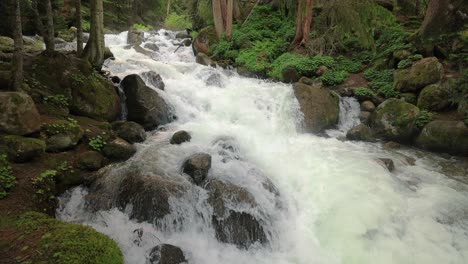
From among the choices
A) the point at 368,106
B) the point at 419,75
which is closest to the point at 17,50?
the point at 368,106

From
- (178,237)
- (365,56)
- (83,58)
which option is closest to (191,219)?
(178,237)

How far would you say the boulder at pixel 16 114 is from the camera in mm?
5832

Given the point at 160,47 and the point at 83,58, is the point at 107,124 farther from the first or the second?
the point at 160,47

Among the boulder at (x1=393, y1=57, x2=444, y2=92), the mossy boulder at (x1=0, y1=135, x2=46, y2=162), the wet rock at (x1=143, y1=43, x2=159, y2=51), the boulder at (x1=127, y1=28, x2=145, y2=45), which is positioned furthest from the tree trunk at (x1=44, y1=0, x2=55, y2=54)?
the boulder at (x1=127, y1=28, x2=145, y2=45)

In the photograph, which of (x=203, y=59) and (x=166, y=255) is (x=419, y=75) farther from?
(x=166, y=255)

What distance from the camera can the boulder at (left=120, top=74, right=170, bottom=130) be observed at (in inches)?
369

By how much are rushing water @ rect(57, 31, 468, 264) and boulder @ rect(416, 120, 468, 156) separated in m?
0.63

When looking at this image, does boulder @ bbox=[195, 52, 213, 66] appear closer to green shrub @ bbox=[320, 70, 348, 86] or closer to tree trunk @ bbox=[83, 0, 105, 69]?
green shrub @ bbox=[320, 70, 348, 86]

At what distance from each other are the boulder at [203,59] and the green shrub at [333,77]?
6.33 meters

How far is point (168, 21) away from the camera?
3553 cm

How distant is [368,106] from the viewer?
12031 millimetres

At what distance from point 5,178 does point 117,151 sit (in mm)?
2426

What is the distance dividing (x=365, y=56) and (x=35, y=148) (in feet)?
45.6

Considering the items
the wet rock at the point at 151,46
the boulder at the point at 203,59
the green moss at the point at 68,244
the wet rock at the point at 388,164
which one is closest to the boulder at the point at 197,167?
the green moss at the point at 68,244
